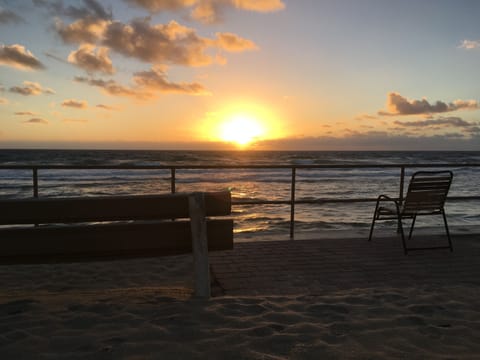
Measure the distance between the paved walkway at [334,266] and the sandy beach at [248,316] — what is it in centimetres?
3

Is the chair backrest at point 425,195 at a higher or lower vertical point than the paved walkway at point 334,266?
higher

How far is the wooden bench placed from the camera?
2.22 metres

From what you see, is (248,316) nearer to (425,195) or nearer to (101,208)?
(101,208)

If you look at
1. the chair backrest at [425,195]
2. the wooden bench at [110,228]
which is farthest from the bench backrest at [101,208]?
the chair backrest at [425,195]

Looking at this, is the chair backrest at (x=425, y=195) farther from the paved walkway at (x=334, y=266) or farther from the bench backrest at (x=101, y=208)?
the bench backrest at (x=101, y=208)

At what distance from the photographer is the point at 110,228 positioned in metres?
2.36

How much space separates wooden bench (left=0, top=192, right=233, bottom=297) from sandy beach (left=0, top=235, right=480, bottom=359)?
37 centimetres

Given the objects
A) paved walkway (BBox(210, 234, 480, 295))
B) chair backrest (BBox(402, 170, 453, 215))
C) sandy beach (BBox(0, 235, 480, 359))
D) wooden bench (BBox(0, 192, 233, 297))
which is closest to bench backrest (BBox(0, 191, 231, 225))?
wooden bench (BBox(0, 192, 233, 297))

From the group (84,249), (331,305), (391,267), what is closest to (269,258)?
(391,267)

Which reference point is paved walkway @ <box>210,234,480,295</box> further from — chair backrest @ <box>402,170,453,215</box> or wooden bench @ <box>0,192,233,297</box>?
wooden bench @ <box>0,192,233,297</box>

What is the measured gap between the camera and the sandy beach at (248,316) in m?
2.04

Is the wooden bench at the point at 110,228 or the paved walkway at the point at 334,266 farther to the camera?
the paved walkway at the point at 334,266

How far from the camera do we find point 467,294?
3.08 m

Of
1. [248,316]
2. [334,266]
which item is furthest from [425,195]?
[248,316]
